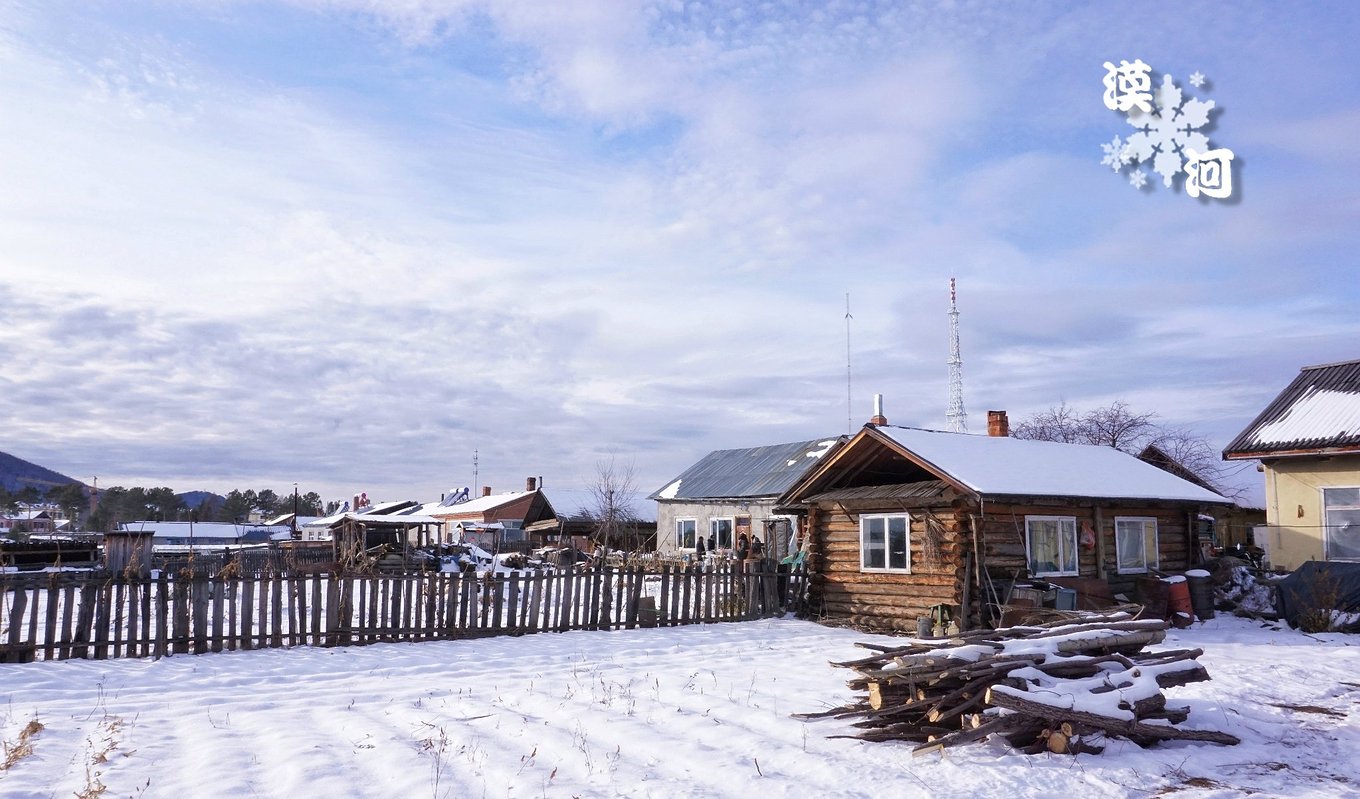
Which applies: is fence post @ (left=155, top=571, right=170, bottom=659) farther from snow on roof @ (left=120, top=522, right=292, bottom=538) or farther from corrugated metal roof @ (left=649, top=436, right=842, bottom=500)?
snow on roof @ (left=120, top=522, right=292, bottom=538)

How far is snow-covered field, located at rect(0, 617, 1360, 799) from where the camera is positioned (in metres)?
7.38

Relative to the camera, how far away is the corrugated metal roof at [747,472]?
121 ft

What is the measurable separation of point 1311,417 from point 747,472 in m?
20.5

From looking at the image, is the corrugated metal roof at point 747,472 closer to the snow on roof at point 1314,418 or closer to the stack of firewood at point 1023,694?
the snow on roof at point 1314,418

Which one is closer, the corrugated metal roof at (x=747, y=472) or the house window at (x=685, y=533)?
the corrugated metal roof at (x=747, y=472)

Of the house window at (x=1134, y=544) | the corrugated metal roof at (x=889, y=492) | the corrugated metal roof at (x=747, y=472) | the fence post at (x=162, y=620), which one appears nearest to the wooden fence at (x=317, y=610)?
the fence post at (x=162, y=620)

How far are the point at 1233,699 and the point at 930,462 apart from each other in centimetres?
A: 745

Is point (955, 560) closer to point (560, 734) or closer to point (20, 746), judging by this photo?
A: point (560, 734)

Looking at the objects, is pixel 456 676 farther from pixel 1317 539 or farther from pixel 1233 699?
pixel 1317 539

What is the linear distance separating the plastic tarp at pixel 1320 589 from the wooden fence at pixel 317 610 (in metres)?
9.49

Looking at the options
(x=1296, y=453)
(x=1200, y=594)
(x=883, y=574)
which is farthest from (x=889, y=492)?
(x=1296, y=453)

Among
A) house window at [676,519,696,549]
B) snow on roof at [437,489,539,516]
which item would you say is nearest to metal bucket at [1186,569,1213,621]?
house window at [676,519,696,549]

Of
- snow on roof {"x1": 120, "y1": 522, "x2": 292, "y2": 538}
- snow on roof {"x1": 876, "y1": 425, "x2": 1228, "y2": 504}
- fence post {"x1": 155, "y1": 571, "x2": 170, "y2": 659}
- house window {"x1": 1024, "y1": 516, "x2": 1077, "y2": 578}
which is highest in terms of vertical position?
snow on roof {"x1": 876, "y1": 425, "x2": 1228, "y2": 504}

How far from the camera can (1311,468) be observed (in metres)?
22.3
